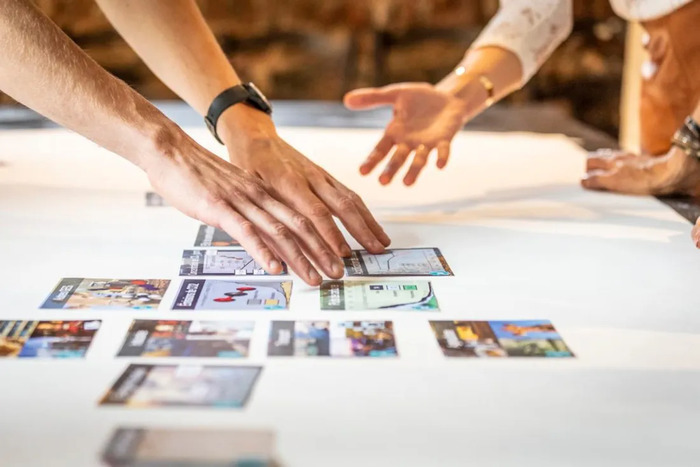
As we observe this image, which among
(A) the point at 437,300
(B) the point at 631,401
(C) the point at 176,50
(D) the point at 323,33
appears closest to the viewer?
(B) the point at 631,401

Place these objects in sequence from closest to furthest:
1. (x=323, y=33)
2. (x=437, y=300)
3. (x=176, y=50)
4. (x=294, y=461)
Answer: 1. (x=294, y=461)
2. (x=437, y=300)
3. (x=176, y=50)
4. (x=323, y=33)

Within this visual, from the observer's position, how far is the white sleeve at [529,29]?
1.88 m

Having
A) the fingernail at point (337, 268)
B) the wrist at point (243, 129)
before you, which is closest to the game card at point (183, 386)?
the fingernail at point (337, 268)

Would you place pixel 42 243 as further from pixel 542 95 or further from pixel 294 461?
pixel 542 95

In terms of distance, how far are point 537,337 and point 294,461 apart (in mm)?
372

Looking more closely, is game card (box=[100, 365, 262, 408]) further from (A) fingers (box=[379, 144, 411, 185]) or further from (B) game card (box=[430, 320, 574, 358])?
(A) fingers (box=[379, 144, 411, 185])

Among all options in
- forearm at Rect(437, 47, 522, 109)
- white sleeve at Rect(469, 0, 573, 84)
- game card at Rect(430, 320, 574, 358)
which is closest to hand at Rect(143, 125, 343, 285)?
game card at Rect(430, 320, 574, 358)

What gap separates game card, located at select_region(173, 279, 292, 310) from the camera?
42.4 inches

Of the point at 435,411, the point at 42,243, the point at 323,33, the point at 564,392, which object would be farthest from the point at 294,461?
the point at 323,33

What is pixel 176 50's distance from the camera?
162cm

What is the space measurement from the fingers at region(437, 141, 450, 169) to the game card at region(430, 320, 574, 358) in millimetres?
632

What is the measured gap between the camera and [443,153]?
1.65 meters

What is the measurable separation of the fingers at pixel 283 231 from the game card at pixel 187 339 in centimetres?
14

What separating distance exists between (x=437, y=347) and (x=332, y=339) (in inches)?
4.5
